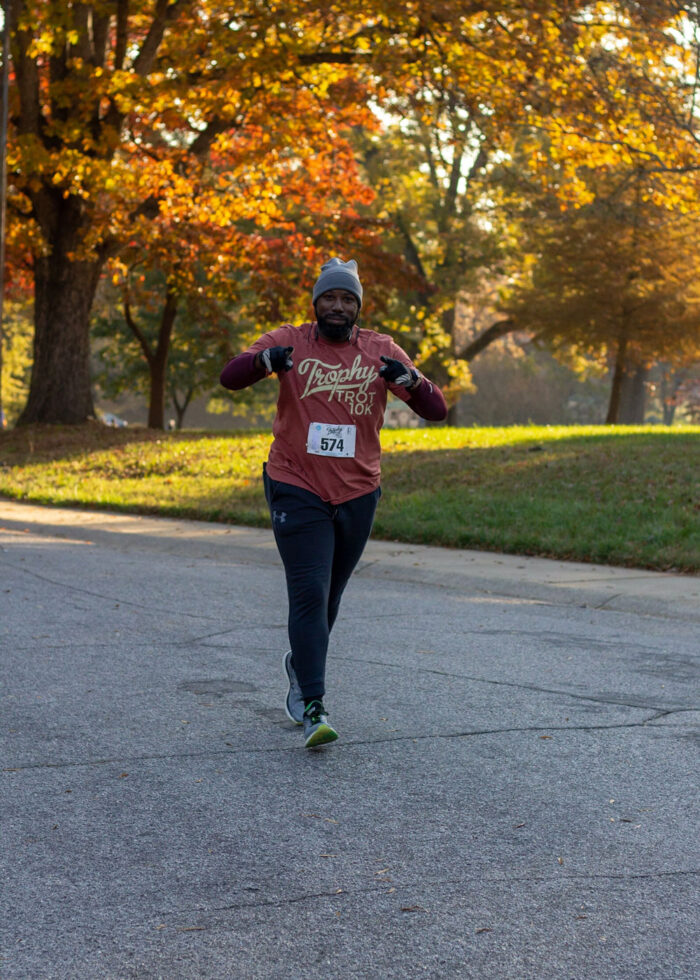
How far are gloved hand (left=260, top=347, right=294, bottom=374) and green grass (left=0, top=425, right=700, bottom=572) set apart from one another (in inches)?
257

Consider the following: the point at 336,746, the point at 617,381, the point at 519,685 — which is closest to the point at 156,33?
the point at 519,685

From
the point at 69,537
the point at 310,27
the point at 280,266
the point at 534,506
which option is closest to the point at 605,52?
the point at 310,27

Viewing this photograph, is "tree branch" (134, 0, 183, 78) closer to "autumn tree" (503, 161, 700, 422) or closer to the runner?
"autumn tree" (503, 161, 700, 422)

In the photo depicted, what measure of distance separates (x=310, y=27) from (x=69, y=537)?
11953mm

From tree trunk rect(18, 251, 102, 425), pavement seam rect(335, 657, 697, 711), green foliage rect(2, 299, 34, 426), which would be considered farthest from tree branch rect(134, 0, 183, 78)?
green foliage rect(2, 299, 34, 426)

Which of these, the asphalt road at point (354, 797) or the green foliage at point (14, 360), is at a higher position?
the green foliage at point (14, 360)

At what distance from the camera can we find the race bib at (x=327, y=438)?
5.39 metres

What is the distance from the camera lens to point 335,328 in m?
5.39

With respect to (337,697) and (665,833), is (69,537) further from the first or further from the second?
(665,833)

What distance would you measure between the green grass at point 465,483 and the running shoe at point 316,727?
246 inches

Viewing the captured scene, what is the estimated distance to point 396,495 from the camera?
50.1ft

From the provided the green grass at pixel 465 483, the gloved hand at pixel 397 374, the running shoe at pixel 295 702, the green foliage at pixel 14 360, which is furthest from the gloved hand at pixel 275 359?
the green foliage at pixel 14 360

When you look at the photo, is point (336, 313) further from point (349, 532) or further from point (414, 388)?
point (349, 532)

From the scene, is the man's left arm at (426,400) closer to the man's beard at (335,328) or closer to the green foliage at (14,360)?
the man's beard at (335,328)
